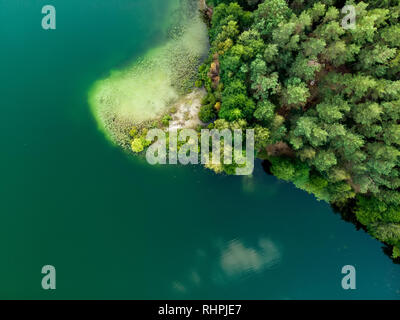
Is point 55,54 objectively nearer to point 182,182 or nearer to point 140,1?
point 140,1

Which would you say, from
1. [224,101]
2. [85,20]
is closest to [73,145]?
[85,20]

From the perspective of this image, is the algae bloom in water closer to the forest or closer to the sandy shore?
the sandy shore

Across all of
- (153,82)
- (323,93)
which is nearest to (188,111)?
(153,82)

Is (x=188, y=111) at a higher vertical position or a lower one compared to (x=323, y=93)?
higher

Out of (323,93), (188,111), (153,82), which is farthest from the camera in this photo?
(153,82)

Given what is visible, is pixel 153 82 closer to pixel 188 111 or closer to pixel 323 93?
pixel 188 111
